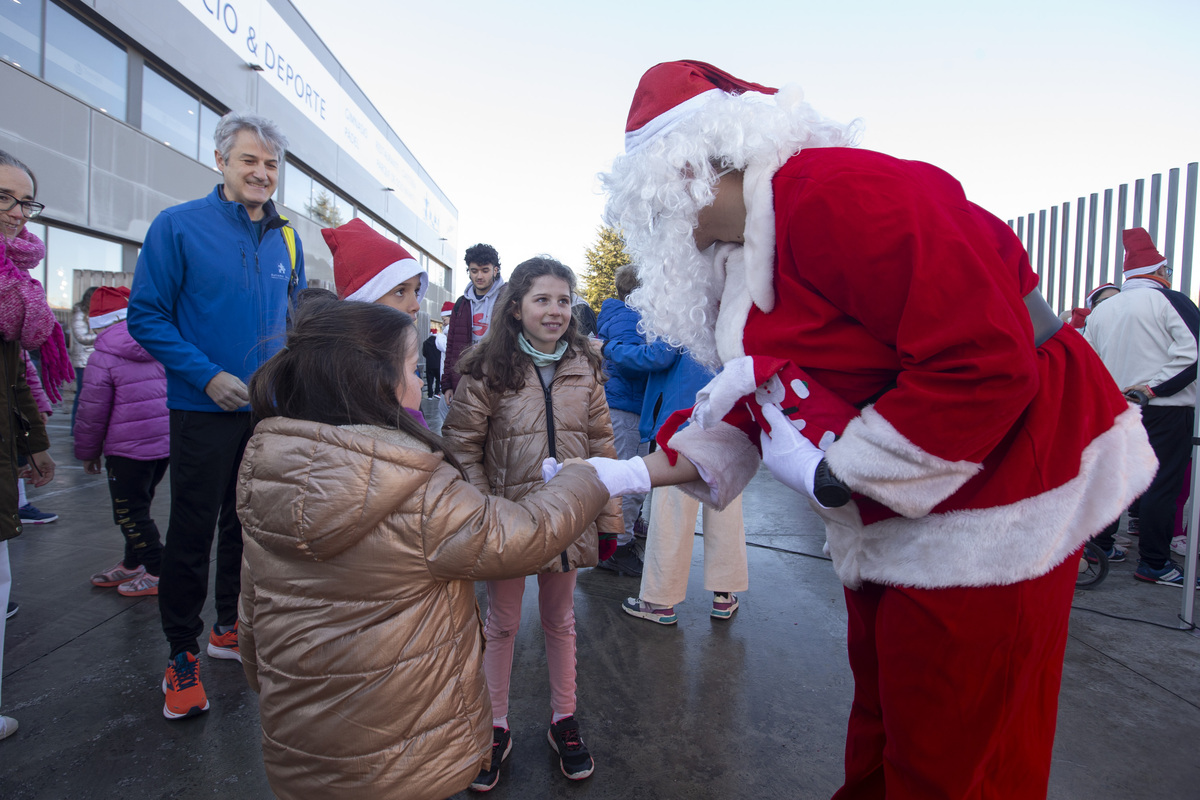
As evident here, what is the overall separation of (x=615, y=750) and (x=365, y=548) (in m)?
1.44

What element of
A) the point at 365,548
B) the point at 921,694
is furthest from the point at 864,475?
the point at 365,548

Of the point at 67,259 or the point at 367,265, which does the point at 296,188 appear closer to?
the point at 67,259

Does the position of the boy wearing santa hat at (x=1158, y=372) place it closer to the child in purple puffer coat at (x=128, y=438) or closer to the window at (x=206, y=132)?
the child in purple puffer coat at (x=128, y=438)

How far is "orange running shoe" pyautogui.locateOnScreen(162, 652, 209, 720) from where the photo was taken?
2.37 m

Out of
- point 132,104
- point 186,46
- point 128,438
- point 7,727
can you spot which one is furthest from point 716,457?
point 186,46

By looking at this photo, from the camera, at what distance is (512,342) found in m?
2.43

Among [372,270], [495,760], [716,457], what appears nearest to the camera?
[716,457]

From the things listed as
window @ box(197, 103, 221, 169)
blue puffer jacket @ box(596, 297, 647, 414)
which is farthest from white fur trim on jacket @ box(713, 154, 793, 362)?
window @ box(197, 103, 221, 169)

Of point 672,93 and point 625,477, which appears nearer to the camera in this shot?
point 672,93

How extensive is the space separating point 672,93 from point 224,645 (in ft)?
9.52

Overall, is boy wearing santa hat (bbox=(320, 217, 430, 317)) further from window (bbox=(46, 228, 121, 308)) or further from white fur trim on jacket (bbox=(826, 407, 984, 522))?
window (bbox=(46, 228, 121, 308))

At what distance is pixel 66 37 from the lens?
8.95 meters

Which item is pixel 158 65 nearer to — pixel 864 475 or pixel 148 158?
pixel 148 158

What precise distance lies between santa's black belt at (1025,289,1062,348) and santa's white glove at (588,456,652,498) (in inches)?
32.6
